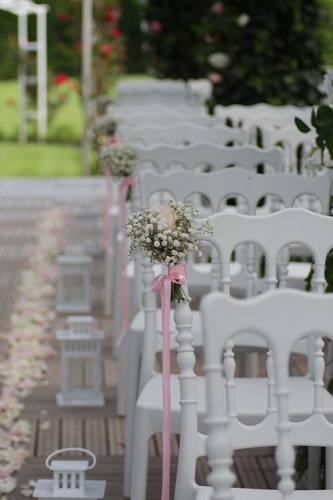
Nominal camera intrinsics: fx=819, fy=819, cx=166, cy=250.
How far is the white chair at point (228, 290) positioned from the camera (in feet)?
5.29

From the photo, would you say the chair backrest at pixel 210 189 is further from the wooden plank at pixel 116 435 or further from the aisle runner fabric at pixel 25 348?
the aisle runner fabric at pixel 25 348

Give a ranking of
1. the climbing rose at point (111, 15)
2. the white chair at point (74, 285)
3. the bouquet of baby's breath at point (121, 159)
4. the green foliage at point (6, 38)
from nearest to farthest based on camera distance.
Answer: the bouquet of baby's breath at point (121, 159) → the white chair at point (74, 285) → the climbing rose at point (111, 15) → the green foliage at point (6, 38)

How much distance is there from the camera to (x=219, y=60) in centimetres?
587

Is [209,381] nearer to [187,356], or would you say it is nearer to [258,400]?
[187,356]

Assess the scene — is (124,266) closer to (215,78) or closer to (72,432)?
(72,432)

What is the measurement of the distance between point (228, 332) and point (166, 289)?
1.62ft

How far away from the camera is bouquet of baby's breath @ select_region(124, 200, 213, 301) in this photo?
1.52 metres

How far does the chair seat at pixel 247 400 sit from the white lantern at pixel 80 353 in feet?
3.07

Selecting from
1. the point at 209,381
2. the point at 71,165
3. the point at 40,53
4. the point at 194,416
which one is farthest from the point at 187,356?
the point at 40,53

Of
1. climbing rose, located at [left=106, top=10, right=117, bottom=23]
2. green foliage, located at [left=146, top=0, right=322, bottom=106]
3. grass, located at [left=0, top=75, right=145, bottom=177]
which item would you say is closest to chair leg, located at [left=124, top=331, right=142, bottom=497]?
green foliage, located at [left=146, top=0, right=322, bottom=106]

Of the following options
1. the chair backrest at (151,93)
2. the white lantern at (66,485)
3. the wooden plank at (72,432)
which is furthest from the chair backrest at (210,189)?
the chair backrest at (151,93)

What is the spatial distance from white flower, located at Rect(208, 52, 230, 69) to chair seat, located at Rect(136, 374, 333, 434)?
423cm

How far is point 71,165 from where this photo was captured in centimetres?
1008

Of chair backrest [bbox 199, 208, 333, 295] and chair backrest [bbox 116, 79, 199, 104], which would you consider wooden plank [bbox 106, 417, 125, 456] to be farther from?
chair backrest [bbox 116, 79, 199, 104]
